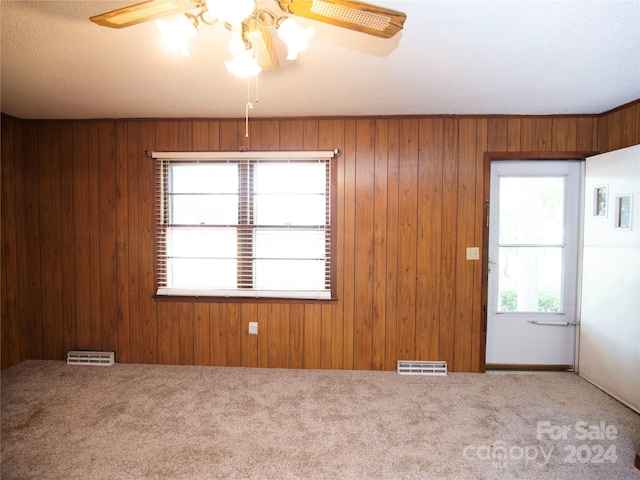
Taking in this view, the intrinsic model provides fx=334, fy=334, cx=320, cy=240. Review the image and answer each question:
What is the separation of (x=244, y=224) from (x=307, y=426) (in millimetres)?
1732

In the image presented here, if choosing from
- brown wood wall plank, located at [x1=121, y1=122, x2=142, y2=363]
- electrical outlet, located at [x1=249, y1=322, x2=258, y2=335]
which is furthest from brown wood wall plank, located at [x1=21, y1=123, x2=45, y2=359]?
electrical outlet, located at [x1=249, y1=322, x2=258, y2=335]

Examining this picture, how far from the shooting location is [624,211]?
8.31ft

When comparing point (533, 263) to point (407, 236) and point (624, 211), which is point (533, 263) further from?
point (407, 236)

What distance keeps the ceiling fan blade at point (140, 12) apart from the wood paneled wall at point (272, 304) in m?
1.81

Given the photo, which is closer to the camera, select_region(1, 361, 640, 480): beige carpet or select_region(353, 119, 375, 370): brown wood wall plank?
select_region(1, 361, 640, 480): beige carpet

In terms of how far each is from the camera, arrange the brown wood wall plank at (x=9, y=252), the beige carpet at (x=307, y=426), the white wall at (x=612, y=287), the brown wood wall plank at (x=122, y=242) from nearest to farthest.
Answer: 1. the beige carpet at (x=307, y=426)
2. the white wall at (x=612, y=287)
3. the brown wood wall plank at (x=9, y=252)
4. the brown wood wall plank at (x=122, y=242)

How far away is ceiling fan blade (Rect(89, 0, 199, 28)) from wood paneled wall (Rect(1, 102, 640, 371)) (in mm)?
1809

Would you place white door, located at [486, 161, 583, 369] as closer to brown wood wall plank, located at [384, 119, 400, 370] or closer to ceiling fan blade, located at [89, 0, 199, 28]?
brown wood wall plank, located at [384, 119, 400, 370]

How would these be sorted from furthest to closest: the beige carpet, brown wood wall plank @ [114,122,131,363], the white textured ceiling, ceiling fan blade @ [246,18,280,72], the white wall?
brown wood wall plank @ [114,122,131,363]
the white wall
the beige carpet
the white textured ceiling
ceiling fan blade @ [246,18,280,72]

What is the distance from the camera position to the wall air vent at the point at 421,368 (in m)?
2.96

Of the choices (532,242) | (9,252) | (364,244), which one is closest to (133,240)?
(9,252)

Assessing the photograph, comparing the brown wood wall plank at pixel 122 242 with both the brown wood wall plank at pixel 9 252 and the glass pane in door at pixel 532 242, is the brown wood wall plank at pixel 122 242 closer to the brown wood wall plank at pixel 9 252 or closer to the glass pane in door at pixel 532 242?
the brown wood wall plank at pixel 9 252

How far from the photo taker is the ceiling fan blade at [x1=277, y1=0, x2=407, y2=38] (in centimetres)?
113

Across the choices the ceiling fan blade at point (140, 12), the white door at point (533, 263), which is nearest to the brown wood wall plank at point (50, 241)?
the ceiling fan blade at point (140, 12)
